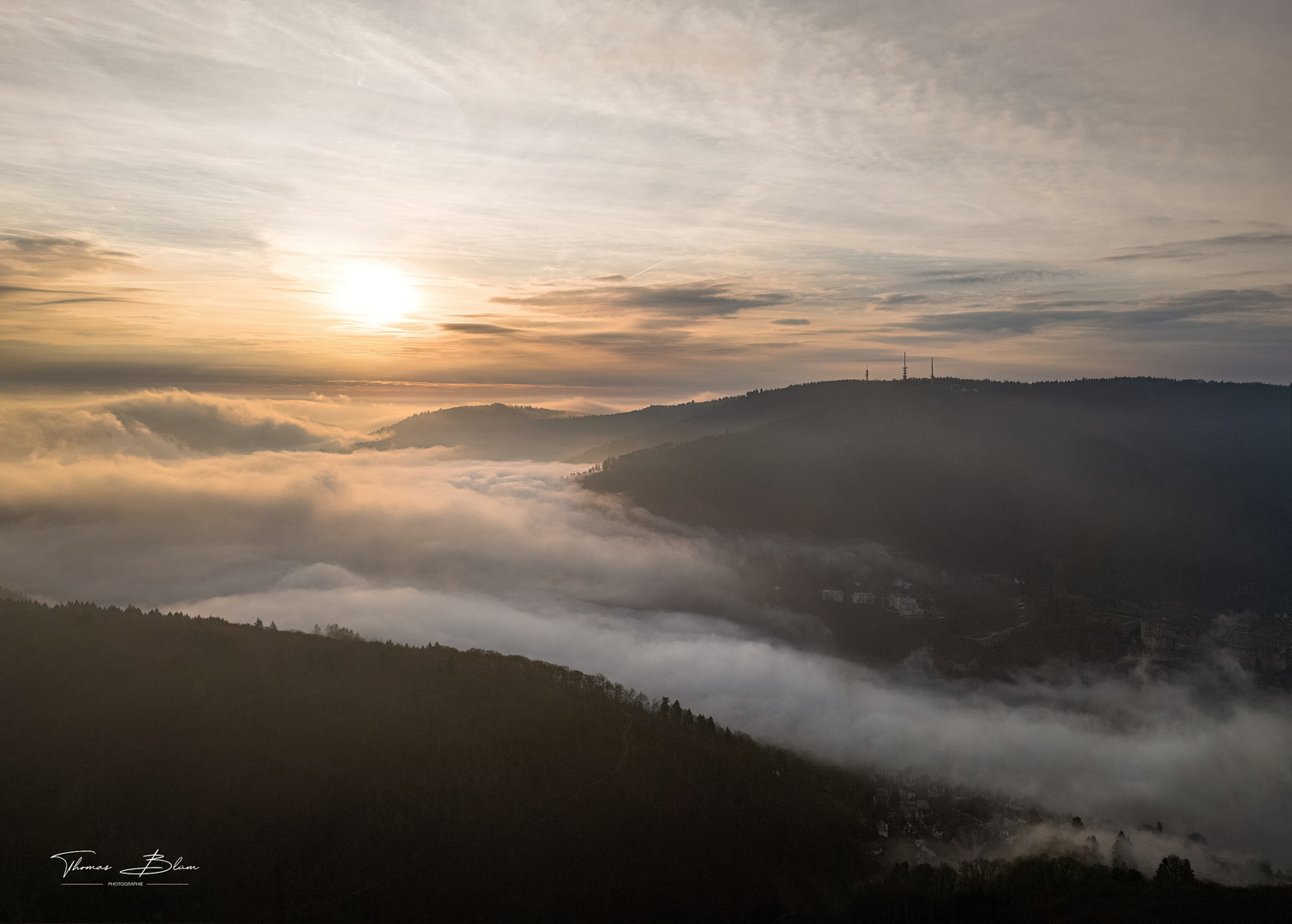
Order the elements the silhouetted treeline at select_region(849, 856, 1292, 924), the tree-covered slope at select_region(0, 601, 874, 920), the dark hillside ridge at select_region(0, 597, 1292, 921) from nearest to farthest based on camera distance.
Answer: the dark hillside ridge at select_region(0, 597, 1292, 921)
the tree-covered slope at select_region(0, 601, 874, 920)
the silhouetted treeline at select_region(849, 856, 1292, 924)

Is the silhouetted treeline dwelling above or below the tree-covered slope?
below

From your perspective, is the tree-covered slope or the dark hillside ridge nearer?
the dark hillside ridge

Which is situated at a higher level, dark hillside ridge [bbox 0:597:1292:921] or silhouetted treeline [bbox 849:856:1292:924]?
dark hillside ridge [bbox 0:597:1292:921]

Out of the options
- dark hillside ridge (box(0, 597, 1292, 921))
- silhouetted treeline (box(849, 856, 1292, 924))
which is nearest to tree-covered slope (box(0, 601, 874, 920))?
dark hillside ridge (box(0, 597, 1292, 921))

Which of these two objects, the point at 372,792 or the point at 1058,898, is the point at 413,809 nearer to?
the point at 372,792

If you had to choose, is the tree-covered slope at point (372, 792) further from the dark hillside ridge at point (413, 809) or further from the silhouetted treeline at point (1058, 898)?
the silhouetted treeline at point (1058, 898)

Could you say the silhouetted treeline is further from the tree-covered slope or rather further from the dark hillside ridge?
the tree-covered slope

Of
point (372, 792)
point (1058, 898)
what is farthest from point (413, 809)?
point (1058, 898)

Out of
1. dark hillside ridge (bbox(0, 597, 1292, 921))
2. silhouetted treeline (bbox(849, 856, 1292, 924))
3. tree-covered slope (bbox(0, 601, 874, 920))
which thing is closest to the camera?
dark hillside ridge (bbox(0, 597, 1292, 921))

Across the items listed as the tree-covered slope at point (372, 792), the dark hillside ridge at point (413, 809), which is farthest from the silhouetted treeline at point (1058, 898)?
the tree-covered slope at point (372, 792)

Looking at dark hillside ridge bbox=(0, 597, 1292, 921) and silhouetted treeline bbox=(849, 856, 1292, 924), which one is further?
silhouetted treeline bbox=(849, 856, 1292, 924)
